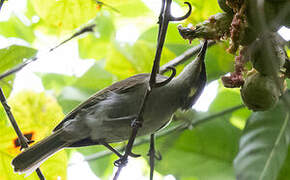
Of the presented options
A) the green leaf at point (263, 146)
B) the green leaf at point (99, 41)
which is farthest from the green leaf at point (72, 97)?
the green leaf at point (263, 146)

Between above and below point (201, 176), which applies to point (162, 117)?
above

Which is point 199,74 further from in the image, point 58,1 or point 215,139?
point 58,1

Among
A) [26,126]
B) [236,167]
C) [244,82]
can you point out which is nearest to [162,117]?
[236,167]

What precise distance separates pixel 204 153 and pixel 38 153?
109 cm

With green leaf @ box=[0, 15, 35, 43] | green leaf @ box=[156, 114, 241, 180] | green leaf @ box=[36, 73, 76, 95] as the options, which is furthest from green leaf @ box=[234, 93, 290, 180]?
green leaf @ box=[0, 15, 35, 43]

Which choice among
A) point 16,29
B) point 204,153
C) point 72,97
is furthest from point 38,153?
point 16,29

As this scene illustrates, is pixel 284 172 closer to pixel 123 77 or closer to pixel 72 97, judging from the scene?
pixel 123 77

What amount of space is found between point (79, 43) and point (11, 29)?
22.1 inches

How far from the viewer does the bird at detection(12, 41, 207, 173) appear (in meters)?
2.51

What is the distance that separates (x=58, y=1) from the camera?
2412 millimetres

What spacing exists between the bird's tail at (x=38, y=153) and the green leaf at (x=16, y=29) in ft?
3.28

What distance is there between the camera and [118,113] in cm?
278

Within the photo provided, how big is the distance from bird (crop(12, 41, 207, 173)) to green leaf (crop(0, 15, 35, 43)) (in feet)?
3.15

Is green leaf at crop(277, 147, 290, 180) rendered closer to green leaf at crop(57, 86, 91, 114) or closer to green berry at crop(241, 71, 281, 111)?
green berry at crop(241, 71, 281, 111)
